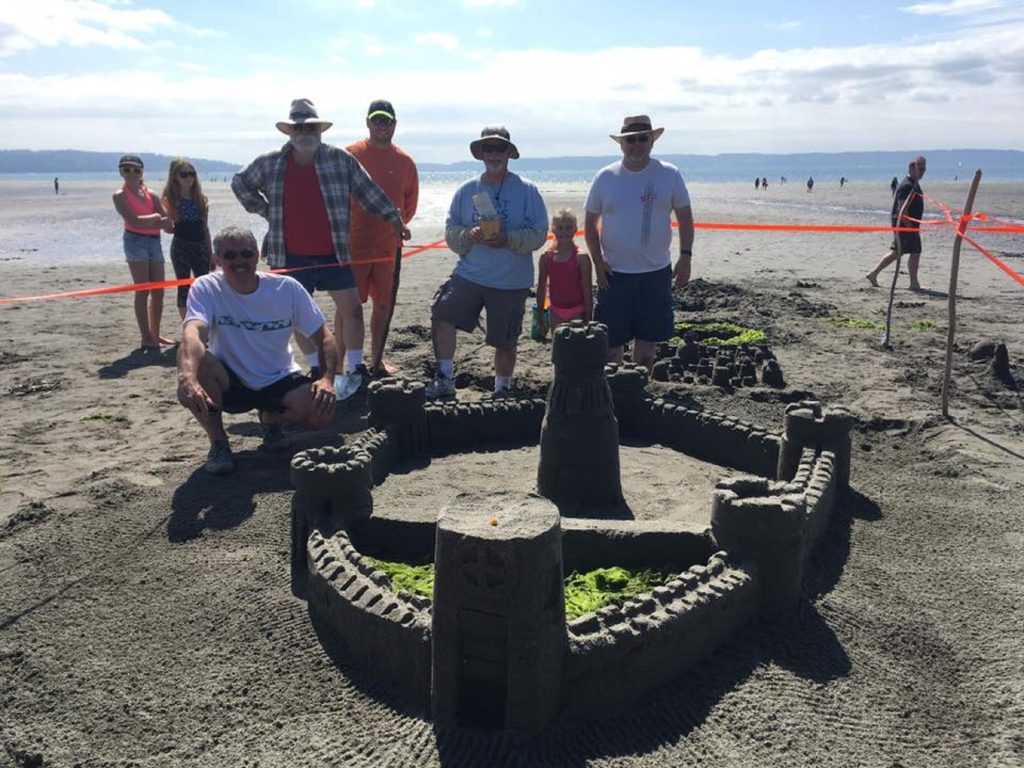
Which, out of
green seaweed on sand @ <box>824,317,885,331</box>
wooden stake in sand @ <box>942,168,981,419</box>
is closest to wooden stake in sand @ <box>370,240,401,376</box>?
wooden stake in sand @ <box>942,168,981,419</box>

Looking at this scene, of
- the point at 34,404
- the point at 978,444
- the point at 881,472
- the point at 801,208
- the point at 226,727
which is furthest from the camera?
the point at 801,208

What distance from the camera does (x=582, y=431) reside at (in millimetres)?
4605

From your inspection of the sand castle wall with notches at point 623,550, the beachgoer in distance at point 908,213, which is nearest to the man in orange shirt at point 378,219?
the sand castle wall with notches at point 623,550

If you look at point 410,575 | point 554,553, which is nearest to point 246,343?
point 410,575

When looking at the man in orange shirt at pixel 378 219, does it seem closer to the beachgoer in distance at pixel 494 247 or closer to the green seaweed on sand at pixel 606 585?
the beachgoer in distance at pixel 494 247

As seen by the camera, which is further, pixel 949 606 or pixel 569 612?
pixel 949 606

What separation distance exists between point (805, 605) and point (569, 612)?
1035mm

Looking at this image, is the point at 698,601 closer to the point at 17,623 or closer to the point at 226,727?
the point at 226,727

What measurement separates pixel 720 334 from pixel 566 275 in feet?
10.4

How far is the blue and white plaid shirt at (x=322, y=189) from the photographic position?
6.34 metres

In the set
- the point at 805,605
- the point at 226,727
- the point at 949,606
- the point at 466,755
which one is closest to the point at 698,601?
the point at 805,605

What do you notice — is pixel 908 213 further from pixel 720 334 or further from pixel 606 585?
pixel 606 585

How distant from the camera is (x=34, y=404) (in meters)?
6.94

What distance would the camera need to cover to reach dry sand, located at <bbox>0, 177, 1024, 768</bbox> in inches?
116
